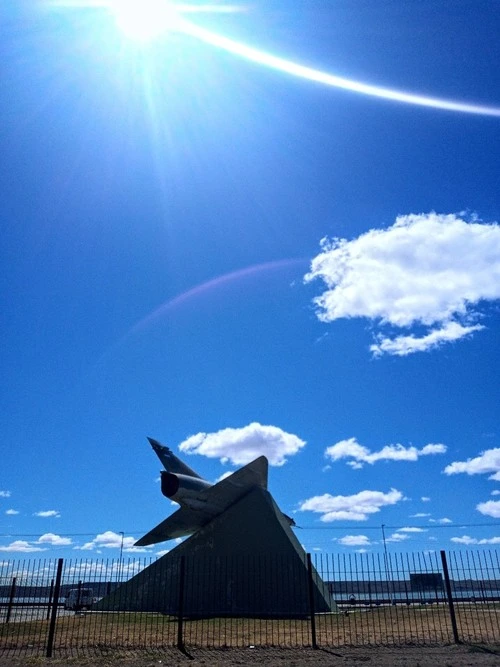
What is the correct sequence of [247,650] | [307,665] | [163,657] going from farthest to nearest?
[247,650], [163,657], [307,665]

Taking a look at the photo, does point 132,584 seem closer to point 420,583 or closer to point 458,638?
point 420,583

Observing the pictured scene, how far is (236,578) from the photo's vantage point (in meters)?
24.0

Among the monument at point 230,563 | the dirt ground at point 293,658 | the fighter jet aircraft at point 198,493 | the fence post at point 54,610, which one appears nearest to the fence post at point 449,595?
the dirt ground at point 293,658

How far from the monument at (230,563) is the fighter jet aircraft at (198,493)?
0.05m

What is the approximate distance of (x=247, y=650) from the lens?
12.6 meters

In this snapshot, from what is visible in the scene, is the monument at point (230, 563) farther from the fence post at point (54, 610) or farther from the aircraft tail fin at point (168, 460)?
the fence post at point (54, 610)

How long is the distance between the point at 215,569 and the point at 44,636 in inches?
390

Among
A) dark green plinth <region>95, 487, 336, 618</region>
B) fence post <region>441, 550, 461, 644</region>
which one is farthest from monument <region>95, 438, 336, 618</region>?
fence post <region>441, 550, 461, 644</region>

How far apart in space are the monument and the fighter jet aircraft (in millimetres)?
48

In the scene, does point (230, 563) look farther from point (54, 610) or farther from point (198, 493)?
point (54, 610)

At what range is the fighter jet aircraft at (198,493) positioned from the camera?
85.6ft

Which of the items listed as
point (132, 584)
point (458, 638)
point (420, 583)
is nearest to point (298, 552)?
point (132, 584)

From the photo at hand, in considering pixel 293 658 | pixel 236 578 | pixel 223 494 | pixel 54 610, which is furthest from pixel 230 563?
pixel 293 658

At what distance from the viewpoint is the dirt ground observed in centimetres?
1055
